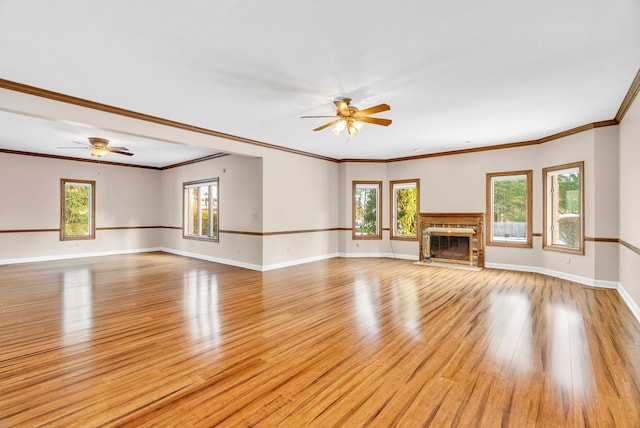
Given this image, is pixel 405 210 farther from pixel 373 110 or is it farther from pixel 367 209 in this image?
pixel 373 110

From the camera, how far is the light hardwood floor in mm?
1979

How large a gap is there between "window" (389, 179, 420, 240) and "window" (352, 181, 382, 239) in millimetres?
395

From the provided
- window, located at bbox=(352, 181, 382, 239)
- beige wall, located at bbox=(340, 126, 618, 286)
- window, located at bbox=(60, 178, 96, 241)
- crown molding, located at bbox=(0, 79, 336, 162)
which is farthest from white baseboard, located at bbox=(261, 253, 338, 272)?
window, located at bbox=(60, 178, 96, 241)

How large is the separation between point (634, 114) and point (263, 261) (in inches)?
248

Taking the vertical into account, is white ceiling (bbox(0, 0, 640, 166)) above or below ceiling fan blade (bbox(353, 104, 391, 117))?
above

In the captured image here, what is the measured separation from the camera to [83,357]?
2.72 metres

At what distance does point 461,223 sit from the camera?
7.30 m

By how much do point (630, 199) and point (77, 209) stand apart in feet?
38.7

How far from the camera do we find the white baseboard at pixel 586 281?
3.97 meters

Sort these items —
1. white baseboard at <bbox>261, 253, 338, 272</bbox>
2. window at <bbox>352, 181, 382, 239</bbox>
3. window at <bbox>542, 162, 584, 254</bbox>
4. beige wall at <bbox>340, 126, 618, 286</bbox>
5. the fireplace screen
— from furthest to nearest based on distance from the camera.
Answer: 1. window at <bbox>352, 181, 382, 239</bbox>
2. the fireplace screen
3. white baseboard at <bbox>261, 253, 338, 272</bbox>
4. window at <bbox>542, 162, 584, 254</bbox>
5. beige wall at <bbox>340, 126, 618, 286</bbox>

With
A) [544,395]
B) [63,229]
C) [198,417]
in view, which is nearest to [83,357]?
[198,417]

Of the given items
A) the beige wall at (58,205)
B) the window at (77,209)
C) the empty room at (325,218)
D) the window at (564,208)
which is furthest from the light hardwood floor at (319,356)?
the window at (77,209)

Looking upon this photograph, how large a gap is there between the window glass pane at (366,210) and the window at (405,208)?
0.43 meters

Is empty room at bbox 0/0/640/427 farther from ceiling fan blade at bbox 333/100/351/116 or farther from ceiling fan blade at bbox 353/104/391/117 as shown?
ceiling fan blade at bbox 353/104/391/117
